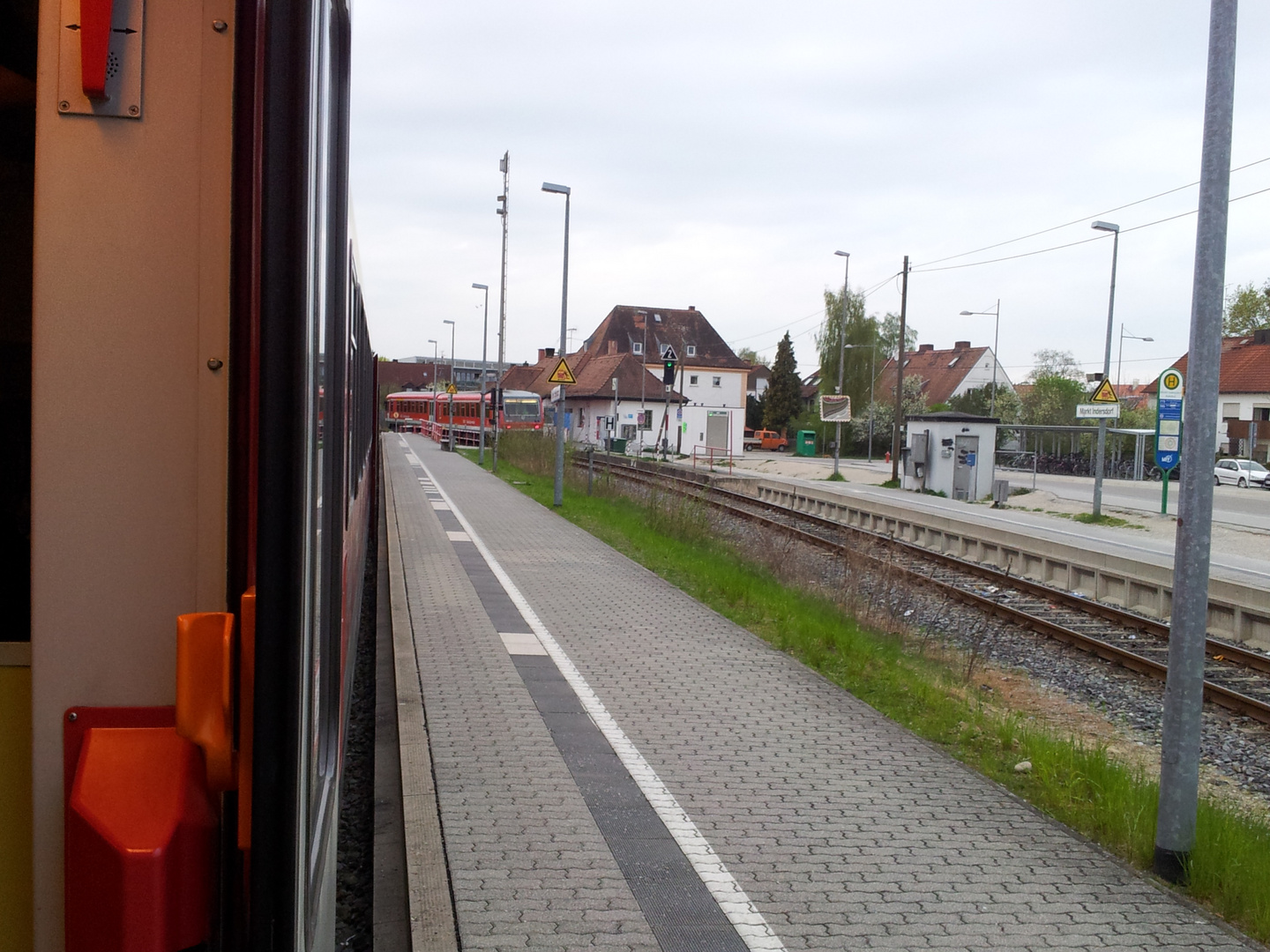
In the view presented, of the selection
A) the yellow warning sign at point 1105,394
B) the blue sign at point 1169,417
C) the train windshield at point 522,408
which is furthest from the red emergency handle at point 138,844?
the train windshield at point 522,408

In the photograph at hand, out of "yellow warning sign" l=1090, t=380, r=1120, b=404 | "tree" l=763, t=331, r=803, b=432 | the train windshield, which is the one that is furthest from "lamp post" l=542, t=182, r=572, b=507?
"tree" l=763, t=331, r=803, b=432

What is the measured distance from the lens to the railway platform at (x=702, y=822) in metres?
4.29

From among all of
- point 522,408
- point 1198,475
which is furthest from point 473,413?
point 1198,475

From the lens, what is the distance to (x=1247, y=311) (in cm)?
7544

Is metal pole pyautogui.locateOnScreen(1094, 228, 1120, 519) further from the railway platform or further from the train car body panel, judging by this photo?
the train car body panel

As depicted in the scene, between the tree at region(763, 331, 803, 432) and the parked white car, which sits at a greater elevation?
the tree at region(763, 331, 803, 432)

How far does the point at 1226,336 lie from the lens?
73.8 metres

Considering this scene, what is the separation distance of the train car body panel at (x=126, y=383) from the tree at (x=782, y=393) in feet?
258

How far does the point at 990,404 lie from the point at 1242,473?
20.9 meters

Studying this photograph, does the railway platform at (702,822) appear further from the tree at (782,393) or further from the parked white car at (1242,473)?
the tree at (782,393)

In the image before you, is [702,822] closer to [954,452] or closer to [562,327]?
[562,327]

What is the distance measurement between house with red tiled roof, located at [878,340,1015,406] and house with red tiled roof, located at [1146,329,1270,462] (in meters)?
19.1

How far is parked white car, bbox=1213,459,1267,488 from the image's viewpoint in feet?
134

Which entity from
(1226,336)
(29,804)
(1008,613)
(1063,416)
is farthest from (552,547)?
(1226,336)
